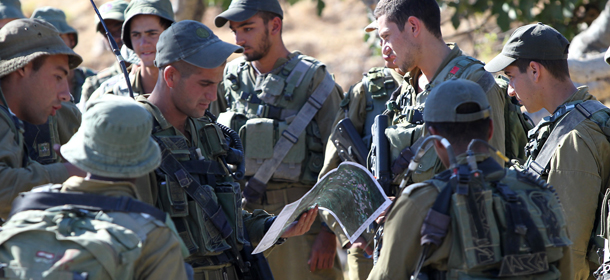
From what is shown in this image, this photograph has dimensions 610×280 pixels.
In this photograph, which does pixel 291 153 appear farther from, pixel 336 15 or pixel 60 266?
pixel 336 15

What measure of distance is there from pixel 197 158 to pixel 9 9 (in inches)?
150

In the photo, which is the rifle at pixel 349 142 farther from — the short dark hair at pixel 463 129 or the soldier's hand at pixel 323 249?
the short dark hair at pixel 463 129

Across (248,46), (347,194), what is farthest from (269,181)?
(347,194)

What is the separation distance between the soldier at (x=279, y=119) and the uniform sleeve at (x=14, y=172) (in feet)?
7.26

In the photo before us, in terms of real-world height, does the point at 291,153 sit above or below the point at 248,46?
below

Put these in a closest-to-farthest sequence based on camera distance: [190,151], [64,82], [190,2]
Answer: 1. [190,151]
2. [64,82]
3. [190,2]

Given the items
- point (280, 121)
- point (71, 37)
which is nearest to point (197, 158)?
point (280, 121)

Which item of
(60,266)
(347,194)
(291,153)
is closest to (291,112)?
(291,153)

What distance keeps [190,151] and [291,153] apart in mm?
1980

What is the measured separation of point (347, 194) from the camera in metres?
3.32

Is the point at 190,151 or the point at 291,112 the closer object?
the point at 190,151

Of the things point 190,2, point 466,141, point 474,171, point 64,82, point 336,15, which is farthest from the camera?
point 336,15

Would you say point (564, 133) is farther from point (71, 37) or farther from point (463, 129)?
point (71, 37)

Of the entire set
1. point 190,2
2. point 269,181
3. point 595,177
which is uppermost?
point 190,2
